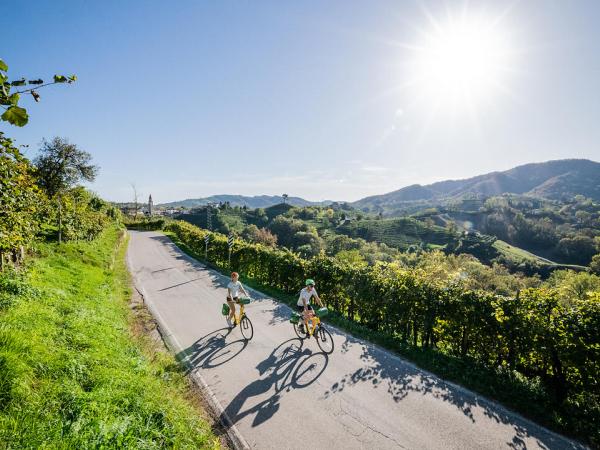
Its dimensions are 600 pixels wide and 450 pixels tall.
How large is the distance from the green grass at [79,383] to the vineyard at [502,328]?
6.63m

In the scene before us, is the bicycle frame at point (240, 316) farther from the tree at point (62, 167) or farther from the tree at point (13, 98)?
the tree at point (62, 167)

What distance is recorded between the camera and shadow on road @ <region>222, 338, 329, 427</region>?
6.24m

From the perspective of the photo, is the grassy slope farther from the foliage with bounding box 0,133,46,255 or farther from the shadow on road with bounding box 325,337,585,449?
the foliage with bounding box 0,133,46,255

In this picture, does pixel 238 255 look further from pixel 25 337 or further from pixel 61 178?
pixel 61 178

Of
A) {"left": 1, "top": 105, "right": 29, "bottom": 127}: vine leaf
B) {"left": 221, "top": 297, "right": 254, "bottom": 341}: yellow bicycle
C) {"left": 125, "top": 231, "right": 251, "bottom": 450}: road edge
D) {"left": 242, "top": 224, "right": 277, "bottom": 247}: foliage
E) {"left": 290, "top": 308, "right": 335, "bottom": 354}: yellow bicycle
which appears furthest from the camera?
{"left": 242, "top": 224, "right": 277, "bottom": 247}: foliage

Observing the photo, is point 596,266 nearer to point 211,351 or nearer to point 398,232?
point 398,232

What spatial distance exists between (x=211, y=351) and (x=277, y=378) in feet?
8.27

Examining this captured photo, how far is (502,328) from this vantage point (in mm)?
7660

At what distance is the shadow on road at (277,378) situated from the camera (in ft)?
20.5

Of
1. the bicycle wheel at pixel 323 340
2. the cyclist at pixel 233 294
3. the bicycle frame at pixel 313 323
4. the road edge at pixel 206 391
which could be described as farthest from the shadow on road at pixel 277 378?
the cyclist at pixel 233 294

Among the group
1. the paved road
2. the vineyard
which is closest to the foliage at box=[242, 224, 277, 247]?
the vineyard

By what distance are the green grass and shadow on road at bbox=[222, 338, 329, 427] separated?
2.96 ft

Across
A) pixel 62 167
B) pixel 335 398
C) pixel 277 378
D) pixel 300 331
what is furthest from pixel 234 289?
pixel 62 167

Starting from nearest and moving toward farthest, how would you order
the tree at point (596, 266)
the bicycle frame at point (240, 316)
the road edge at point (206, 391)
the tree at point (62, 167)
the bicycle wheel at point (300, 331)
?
1. the road edge at point (206, 391)
2. the bicycle wheel at point (300, 331)
3. the bicycle frame at point (240, 316)
4. the tree at point (62, 167)
5. the tree at point (596, 266)
